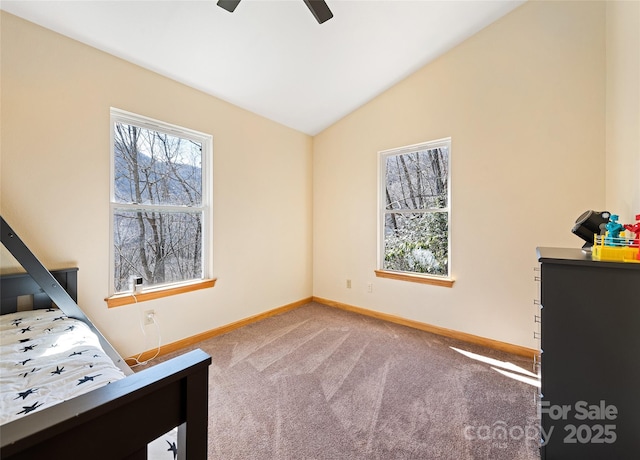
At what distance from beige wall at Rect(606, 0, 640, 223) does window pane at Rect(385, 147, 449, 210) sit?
117cm

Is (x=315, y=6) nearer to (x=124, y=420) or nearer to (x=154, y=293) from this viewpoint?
(x=124, y=420)

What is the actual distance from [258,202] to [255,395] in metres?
1.98

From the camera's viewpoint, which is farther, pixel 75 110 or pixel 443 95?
pixel 443 95

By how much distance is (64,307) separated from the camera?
5.69 feet

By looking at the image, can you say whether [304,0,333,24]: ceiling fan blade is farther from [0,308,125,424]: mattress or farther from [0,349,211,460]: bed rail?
[0,308,125,424]: mattress

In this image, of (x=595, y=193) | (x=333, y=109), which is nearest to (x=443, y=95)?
(x=333, y=109)

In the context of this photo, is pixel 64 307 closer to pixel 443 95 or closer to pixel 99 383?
pixel 99 383

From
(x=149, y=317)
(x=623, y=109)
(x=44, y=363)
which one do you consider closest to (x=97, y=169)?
(x=149, y=317)

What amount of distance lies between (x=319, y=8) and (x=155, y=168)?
5.98 feet

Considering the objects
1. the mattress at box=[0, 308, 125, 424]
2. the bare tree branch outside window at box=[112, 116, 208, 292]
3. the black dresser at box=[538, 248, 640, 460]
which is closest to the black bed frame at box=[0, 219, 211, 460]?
the mattress at box=[0, 308, 125, 424]

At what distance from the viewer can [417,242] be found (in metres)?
3.05

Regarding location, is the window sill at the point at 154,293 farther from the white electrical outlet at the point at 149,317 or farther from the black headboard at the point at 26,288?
the black headboard at the point at 26,288

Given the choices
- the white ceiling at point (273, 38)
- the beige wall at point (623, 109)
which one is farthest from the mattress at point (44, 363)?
the beige wall at point (623, 109)

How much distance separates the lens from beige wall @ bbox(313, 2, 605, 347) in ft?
6.95
